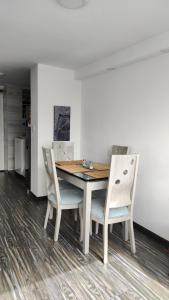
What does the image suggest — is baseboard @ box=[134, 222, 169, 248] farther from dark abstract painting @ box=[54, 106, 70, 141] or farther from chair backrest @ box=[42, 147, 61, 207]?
dark abstract painting @ box=[54, 106, 70, 141]

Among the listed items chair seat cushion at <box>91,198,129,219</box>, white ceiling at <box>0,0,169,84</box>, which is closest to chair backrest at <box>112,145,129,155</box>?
chair seat cushion at <box>91,198,129,219</box>

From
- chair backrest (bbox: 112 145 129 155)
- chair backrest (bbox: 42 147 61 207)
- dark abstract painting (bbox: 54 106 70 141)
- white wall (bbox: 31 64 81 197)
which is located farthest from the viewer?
dark abstract painting (bbox: 54 106 70 141)

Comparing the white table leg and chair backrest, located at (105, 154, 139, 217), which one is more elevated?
chair backrest, located at (105, 154, 139, 217)

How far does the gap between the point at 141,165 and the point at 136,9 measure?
1691 mm

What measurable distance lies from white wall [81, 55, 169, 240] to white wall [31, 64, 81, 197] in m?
0.70

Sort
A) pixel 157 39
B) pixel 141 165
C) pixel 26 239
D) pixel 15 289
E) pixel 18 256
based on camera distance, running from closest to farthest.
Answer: pixel 15 289
pixel 18 256
pixel 157 39
pixel 26 239
pixel 141 165

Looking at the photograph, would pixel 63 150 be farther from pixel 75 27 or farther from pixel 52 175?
pixel 75 27

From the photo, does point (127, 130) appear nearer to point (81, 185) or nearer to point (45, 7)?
point (81, 185)

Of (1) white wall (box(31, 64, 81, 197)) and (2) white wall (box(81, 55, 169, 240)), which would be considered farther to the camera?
(1) white wall (box(31, 64, 81, 197))

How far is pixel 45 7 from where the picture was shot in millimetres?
1850

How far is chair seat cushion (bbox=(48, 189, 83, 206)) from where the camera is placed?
250 centimetres

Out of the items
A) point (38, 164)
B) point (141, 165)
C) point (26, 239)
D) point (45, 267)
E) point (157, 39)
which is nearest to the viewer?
point (45, 267)

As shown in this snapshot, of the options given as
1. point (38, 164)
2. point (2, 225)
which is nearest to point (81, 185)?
point (2, 225)

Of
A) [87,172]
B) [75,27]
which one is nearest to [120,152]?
[87,172]
